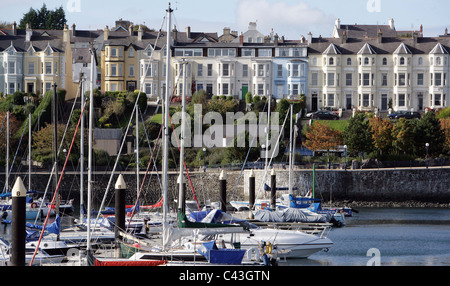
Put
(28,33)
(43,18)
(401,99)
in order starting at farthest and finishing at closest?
1. (43,18)
2. (28,33)
3. (401,99)

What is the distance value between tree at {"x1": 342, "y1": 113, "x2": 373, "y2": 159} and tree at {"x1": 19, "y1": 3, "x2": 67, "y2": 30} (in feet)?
117

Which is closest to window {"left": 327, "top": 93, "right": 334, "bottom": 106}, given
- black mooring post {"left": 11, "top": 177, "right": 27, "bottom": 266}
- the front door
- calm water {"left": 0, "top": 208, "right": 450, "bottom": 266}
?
the front door

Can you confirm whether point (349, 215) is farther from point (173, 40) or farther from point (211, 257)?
point (173, 40)

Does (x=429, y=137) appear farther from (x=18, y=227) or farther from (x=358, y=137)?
(x=18, y=227)

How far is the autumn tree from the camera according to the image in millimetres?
55000

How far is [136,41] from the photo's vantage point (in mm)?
71938

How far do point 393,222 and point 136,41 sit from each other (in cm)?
3730

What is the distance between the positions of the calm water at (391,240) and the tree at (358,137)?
7.81 metres

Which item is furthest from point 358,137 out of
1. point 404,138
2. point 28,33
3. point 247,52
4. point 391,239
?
point 28,33

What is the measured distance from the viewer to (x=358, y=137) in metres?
53.4

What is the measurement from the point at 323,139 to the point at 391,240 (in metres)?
21.6

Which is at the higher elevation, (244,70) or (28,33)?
(28,33)

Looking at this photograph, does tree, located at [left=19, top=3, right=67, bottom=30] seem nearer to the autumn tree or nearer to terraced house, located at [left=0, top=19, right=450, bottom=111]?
terraced house, located at [left=0, top=19, right=450, bottom=111]
